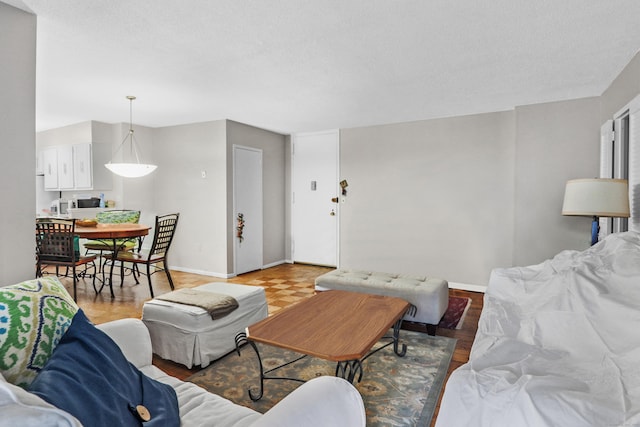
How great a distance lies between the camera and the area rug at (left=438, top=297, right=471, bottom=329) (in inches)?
134

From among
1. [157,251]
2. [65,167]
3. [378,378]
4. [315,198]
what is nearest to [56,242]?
[157,251]

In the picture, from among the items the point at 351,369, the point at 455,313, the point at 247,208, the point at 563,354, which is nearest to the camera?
the point at 563,354

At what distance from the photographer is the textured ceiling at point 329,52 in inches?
86.1

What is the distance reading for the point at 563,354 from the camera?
144cm

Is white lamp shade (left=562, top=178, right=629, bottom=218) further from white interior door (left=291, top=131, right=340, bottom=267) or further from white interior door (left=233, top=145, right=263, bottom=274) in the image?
white interior door (left=233, top=145, right=263, bottom=274)

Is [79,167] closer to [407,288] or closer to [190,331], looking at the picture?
[190,331]

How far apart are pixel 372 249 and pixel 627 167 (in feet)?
10.1

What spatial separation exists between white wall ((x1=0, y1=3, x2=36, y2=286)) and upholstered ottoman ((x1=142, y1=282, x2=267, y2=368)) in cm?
85

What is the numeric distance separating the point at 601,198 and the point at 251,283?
12.9 ft

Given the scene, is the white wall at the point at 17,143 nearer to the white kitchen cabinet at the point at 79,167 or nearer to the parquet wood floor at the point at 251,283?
the parquet wood floor at the point at 251,283

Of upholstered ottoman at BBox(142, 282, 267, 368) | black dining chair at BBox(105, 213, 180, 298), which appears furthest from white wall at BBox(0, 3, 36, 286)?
black dining chair at BBox(105, 213, 180, 298)

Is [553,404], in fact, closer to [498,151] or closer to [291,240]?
[498,151]

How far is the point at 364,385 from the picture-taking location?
2273 mm

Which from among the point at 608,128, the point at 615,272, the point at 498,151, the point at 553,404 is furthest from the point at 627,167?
the point at 553,404
